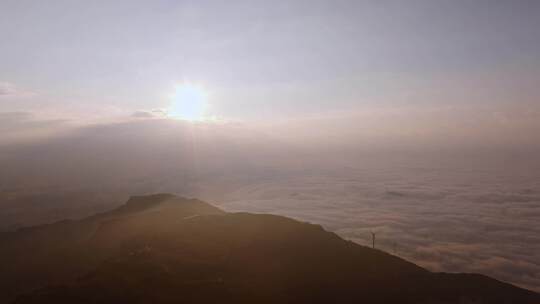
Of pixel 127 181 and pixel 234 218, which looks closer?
pixel 234 218

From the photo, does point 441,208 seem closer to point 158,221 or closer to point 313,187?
point 313,187

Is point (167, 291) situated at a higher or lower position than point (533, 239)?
higher

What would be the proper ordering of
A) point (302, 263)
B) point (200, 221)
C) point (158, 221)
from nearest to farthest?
point (302, 263) → point (200, 221) → point (158, 221)

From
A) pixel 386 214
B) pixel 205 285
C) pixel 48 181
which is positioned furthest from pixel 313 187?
pixel 205 285

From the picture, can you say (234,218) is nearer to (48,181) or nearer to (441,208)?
(441,208)

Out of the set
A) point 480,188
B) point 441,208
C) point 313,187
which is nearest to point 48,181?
point 313,187

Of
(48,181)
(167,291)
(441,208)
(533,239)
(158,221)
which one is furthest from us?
(48,181)

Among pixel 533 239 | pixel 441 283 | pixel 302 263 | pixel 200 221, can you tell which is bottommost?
pixel 533 239
